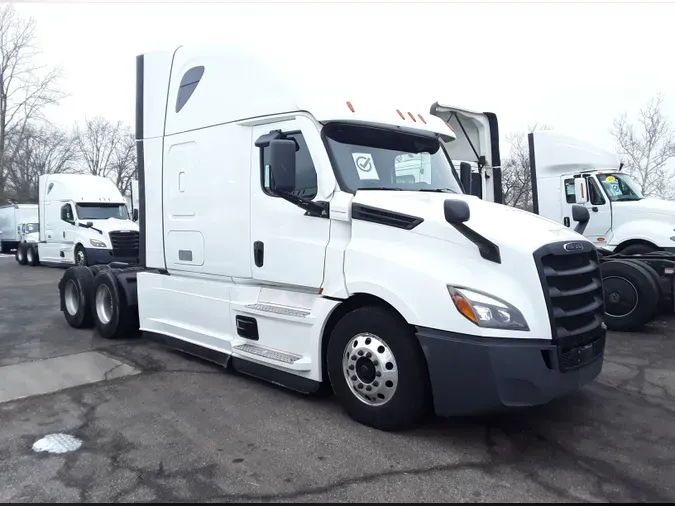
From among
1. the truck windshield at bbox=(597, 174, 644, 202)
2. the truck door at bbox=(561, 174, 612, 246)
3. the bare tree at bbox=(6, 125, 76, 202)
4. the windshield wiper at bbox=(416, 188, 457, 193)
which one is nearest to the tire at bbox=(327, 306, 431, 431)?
the windshield wiper at bbox=(416, 188, 457, 193)

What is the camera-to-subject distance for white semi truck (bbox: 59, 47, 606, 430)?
12.6ft

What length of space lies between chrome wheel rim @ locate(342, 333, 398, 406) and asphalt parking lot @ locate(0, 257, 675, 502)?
30cm

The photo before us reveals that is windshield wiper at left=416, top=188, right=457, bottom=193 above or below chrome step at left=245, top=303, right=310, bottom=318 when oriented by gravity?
above

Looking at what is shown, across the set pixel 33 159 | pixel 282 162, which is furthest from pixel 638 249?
pixel 33 159

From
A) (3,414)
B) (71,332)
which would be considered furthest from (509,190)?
(3,414)

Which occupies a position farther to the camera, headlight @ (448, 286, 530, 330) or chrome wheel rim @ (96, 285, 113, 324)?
chrome wheel rim @ (96, 285, 113, 324)

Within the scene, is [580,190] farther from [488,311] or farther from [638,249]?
[488,311]

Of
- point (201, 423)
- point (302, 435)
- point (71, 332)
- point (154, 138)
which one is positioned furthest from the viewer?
point (71, 332)

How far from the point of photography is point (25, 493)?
342 cm

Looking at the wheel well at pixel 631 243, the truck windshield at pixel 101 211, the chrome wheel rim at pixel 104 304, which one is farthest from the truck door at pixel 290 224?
the truck windshield at pixel 101 211

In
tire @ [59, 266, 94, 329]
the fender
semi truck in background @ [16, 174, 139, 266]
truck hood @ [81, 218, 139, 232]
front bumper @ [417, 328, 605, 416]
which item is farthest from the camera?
truck hood @ [81, 218, 139, 232]

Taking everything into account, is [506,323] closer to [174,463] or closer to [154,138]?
[174,463]

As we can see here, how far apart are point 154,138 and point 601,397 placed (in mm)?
5633

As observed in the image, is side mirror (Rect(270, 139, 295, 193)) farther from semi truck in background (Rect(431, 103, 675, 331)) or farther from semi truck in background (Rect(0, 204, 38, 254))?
semi truck in background (Rect(0, 204, 38, 254))
